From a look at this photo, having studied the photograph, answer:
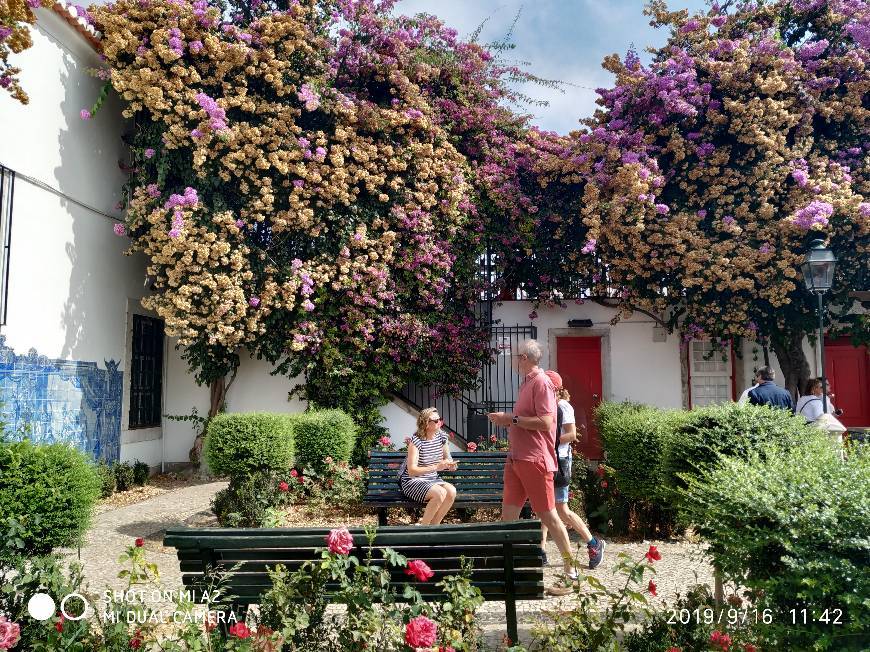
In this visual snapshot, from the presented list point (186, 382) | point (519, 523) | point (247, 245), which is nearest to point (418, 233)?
point (247, 245)

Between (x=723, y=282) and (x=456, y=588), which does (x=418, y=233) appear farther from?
(x=456, y=588)

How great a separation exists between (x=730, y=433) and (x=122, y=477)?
869cm

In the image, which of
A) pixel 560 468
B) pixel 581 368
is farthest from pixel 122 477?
pixel 581 368

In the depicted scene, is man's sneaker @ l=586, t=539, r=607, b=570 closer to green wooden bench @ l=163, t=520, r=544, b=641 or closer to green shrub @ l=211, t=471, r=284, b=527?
green wooden bench @ l=163, t=520, r=544, b=641

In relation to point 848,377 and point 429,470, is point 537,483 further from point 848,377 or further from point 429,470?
point 848,377

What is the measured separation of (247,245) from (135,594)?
7.35 metres

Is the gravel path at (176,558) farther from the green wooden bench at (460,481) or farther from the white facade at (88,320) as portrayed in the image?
the white facade at (88,320)

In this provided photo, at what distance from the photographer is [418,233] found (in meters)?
11.0

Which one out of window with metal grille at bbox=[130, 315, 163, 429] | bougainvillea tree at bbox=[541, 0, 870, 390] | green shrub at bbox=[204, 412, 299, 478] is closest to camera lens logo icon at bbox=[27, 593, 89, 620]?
green shrub at bbox=[204, 412, 299, 478]

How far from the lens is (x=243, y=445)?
7.05m

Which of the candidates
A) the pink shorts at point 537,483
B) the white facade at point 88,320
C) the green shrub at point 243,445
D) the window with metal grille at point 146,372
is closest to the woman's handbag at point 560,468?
the pink shorts at point 537,483

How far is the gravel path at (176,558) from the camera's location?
436cm

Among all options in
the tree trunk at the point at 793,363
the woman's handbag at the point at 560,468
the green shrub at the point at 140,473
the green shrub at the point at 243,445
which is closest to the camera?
the woman's handbag at the point at 560,468

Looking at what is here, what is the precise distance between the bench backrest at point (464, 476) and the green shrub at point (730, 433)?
215 centimetres
